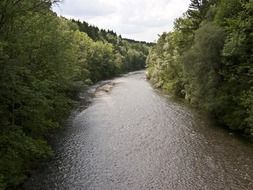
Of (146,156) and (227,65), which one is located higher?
(227,65)

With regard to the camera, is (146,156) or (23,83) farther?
(146,156)

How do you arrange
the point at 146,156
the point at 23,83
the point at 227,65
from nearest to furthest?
the point at 23,83 → the point at 146,156 → the point at 227,65

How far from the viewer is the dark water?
22000 millimetres

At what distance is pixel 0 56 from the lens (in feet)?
60.1

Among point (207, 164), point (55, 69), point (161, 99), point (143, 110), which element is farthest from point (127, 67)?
point (207, 164)

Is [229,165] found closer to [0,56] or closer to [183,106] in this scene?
[0,56]

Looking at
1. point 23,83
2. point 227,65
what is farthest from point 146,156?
point 227,65

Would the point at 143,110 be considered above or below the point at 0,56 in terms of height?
below

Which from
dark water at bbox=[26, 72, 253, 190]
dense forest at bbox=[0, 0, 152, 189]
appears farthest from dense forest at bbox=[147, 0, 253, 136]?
dense forest at bbox=[0, 0, 152, 189]

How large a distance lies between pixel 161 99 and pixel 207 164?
29.8 metres

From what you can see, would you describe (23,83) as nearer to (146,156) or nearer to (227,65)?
(146,156)

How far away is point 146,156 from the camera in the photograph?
2698 centimetres

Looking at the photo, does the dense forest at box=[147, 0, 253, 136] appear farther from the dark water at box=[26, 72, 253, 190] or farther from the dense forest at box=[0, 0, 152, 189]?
A: the dense forest at box=[0, 0, 152, 189]

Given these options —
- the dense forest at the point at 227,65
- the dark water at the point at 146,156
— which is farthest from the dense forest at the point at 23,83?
the dense forest at the point at 227,65
